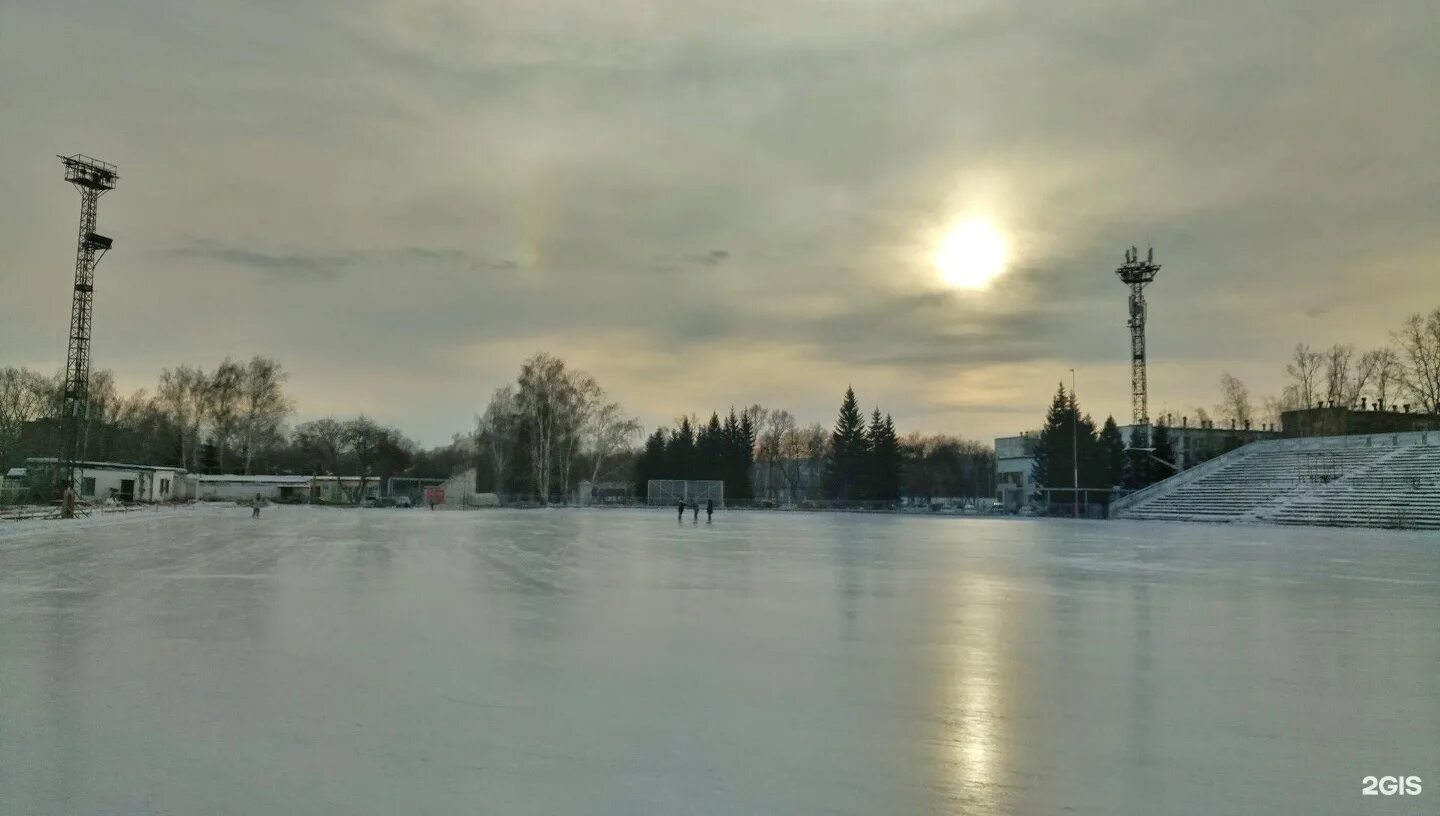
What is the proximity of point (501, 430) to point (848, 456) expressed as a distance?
35494 mm

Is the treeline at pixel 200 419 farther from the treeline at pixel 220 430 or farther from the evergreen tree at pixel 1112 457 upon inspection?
the evergreen tree at pixel 1112 457

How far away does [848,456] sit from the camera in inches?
3526

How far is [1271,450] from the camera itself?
64.9m

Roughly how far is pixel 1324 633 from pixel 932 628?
4731 millimetres

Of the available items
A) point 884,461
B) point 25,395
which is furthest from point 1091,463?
point 25,395

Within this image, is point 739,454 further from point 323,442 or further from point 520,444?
point 323,442

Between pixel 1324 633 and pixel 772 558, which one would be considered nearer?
pixel 1324 633

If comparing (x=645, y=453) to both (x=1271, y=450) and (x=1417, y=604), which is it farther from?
(x=1417, y=604)

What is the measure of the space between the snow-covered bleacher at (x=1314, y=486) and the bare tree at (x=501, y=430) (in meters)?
53.9

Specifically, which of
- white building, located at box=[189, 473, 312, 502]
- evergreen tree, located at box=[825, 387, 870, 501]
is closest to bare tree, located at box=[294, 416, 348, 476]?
white building, located at box=[189, 473, 312, 502]

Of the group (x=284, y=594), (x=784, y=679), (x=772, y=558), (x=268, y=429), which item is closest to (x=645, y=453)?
(x=268, y=429)

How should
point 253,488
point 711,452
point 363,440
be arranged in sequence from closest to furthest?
point 253,488 < point 711,452 < point 363,440

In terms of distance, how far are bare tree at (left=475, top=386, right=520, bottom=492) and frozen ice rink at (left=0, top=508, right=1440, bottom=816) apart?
6900cm

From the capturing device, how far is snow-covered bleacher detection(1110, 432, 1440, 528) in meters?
46.2
